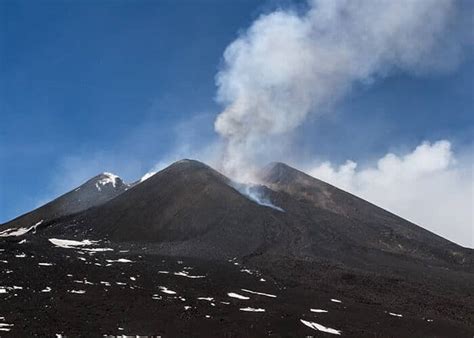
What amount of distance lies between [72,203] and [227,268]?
75233mm

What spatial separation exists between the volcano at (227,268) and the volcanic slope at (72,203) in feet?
2.71

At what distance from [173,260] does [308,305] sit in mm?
22728

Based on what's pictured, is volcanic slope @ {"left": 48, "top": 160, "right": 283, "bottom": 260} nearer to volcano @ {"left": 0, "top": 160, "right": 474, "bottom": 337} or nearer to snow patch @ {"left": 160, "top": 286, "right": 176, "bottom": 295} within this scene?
volcano @ {"left": 0, "top": 160, "right": 474, "bottom": 337}

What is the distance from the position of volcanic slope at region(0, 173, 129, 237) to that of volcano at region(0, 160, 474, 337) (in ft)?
2.71

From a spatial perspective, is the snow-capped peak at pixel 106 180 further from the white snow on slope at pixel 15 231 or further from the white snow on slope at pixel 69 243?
the white snow on slope at pixel 69 243

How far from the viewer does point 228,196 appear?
9000 cm

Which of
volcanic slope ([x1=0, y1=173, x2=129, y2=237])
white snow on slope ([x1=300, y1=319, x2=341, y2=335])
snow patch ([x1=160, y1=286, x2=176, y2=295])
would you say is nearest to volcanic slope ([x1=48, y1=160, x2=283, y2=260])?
volcanic slope ([x1=0, y1=173, x2=129, y2=237])

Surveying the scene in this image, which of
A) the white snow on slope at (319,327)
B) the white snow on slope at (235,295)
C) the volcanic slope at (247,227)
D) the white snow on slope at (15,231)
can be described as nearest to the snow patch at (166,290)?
the white snow on slope at (235,295)

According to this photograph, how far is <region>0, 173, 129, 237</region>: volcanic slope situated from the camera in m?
108

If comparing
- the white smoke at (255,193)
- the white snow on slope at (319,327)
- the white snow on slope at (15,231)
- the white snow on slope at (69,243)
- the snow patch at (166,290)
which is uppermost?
the white smoke at (255,193)

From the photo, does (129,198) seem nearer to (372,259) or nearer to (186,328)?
(372,259)

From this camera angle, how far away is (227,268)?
56.9 meters

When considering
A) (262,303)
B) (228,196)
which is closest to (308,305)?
(262,303)

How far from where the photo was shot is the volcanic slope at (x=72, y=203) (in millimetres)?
107562
